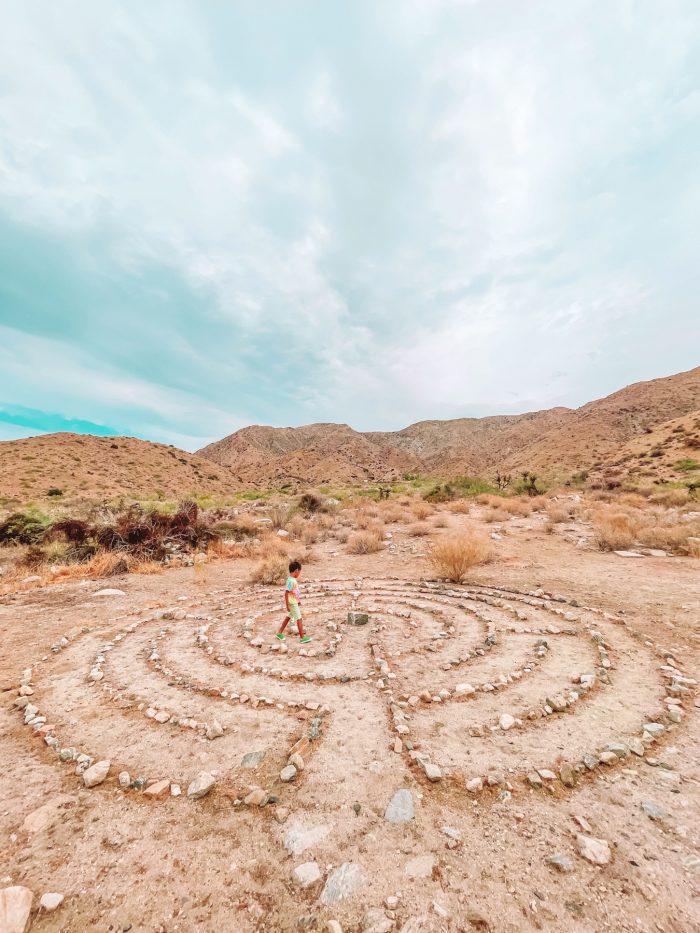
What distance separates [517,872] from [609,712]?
2.22 m

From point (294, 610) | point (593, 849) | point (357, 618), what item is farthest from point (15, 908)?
point (357, 618)

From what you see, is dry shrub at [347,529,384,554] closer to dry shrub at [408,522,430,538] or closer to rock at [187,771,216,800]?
dry shrub at [408,522,430,538]

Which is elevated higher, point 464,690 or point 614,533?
point 614,533

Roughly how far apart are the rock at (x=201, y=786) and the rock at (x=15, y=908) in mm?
974

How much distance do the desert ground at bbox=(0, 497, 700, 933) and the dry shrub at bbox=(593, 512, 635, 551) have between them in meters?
4.51

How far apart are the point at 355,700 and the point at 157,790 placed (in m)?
1.97

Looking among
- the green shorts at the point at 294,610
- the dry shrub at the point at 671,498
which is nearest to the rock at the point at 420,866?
the green shorts at the point at 294,610

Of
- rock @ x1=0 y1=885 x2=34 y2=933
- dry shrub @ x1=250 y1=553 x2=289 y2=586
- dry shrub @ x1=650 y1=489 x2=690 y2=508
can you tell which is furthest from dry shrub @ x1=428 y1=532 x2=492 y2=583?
dry shrub @ x1=650 y1=489 x2=690 y2=508

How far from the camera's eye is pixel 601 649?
17.3 feet

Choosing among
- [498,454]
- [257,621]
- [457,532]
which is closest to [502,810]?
[257,621]

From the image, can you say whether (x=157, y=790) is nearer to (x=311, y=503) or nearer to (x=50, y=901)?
(x=50, y=901)

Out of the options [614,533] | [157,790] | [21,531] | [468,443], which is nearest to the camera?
[157,790]

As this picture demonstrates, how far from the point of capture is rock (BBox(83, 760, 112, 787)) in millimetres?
3082

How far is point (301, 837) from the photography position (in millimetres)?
2568
